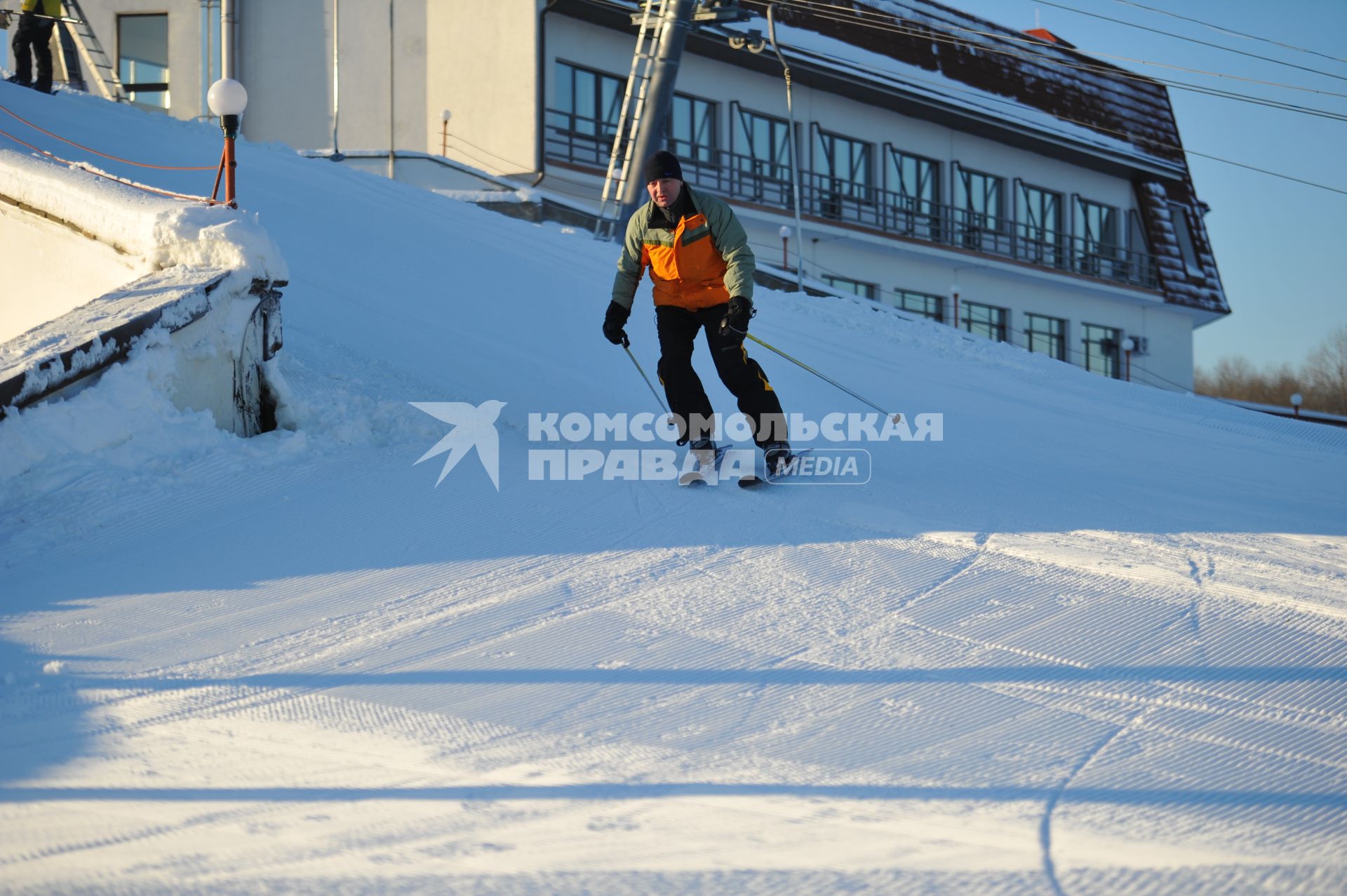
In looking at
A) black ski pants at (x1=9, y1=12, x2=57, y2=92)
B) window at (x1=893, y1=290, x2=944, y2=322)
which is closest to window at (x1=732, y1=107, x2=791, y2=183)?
window at (x1=893, y1=290, x2=944, y2=322)

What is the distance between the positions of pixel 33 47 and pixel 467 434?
397 inches

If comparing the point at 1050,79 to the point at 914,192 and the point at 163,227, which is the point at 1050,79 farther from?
the point at 163,227

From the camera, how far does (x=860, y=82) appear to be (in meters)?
25.7

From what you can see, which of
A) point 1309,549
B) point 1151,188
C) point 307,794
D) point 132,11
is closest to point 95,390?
point 307,794

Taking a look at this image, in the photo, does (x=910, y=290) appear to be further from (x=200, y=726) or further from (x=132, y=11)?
(x=200, y=726)

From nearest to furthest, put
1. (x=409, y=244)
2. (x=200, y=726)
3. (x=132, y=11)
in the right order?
(x=200, y=726) < (x=409, y=244) < (x=132, y=11)

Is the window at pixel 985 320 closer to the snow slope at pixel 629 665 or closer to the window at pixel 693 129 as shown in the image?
the window at pixel 693 129

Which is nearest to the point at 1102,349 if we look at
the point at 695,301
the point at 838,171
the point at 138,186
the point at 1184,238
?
the point at 1184,238

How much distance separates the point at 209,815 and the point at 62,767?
1.66 feet

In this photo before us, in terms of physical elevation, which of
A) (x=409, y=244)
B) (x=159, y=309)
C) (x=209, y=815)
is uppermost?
(x=409, y=244)

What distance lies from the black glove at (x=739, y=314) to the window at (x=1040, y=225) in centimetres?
2582

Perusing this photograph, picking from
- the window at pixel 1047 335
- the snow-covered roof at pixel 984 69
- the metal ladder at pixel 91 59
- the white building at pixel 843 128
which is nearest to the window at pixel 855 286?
the white building at pixel 843 128

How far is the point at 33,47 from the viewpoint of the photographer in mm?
13719

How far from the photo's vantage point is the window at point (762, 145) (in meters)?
25.4
